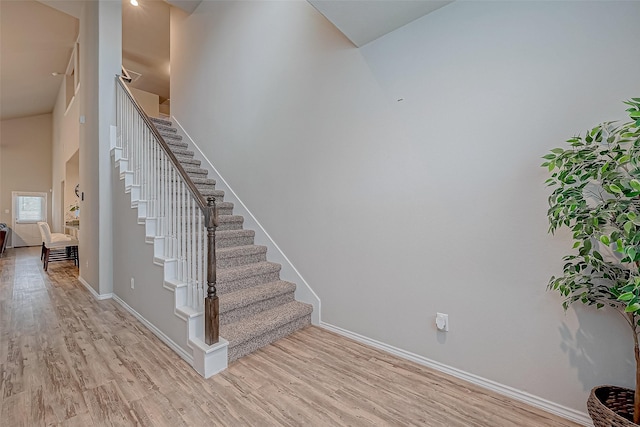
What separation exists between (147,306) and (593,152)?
3627 millimetres

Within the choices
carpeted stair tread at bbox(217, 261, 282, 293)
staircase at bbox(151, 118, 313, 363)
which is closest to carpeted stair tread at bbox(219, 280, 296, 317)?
staircase at bbox(151, 118, 313, 363)

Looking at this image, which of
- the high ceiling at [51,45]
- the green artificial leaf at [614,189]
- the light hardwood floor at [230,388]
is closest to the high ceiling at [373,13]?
the green artificial leaf at [614,189]

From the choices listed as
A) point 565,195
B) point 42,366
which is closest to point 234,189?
point 42,366

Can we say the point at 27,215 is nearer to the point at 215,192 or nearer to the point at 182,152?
the point at 182,152

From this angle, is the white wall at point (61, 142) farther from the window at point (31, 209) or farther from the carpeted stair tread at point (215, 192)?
the carpeted stair tread at point (215, 192)

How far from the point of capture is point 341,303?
280cm

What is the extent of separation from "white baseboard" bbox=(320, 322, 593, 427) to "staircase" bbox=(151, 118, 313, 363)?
2.16 feet

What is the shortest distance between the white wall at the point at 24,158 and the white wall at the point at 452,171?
1059 centimetres

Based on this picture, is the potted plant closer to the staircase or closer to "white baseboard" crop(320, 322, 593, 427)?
"white baseboard" crop(320, 322, 593, 427)

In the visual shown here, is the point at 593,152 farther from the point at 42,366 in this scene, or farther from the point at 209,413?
the point at 42,366

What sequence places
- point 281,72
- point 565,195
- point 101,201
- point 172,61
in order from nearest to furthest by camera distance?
point 565,195 → point 281,72 → point 101,201 → point 172,61

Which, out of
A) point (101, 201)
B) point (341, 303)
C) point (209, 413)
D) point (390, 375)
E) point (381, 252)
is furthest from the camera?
point (101, 201)

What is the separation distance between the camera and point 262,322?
8.53ft

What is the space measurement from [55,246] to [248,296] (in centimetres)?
515
